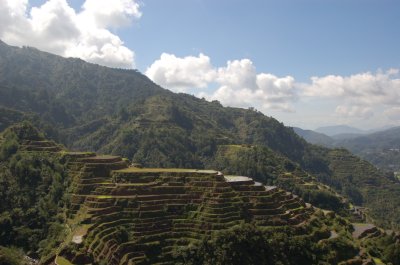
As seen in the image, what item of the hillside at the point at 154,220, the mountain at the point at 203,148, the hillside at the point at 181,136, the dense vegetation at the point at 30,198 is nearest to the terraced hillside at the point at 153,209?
the hillside at the point at 154,220

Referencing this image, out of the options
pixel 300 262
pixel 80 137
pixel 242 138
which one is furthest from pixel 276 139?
pixel 300 262

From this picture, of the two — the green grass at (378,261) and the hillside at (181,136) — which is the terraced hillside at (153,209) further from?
the hillside at (181,136)

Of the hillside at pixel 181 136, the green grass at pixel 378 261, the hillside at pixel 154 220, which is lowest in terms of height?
the green grass at pixel 378 261

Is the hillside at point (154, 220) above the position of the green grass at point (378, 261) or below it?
above

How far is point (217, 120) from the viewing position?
600 ft

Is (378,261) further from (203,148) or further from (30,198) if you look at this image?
(203,148)

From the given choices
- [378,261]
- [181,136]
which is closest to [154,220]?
[378,261]

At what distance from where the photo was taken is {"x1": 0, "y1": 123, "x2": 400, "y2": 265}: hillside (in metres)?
44.8

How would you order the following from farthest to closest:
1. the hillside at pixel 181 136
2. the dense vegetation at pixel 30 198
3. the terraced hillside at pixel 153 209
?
the hillside at pixel 181 136
the dense vegetation at pixel 30 198
the terraced hillside at pixel 153 209

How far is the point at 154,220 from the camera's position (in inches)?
1939

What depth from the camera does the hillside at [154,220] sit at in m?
44.8

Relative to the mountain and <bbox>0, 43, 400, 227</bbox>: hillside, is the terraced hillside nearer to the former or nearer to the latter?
the mountain

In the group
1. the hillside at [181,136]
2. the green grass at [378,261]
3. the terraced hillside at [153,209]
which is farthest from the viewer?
the hillside at [181,136]

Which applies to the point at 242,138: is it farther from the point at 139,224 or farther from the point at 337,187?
the point at 139,224
